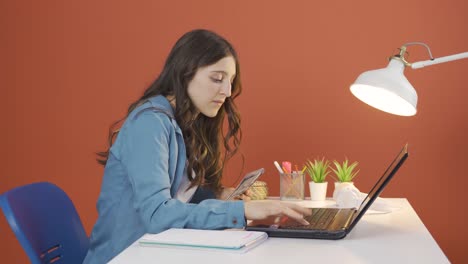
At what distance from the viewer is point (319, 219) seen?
5.63ft

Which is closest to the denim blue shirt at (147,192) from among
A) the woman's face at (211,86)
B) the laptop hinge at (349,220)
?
the woman's face at (211,86)

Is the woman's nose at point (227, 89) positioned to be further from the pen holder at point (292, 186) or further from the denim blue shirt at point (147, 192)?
the pen holder at point (292, 186)

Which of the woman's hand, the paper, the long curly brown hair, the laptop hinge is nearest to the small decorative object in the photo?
the woman's hand

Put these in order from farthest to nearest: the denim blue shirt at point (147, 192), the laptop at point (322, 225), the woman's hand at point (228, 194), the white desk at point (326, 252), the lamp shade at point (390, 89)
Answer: the woman's hand at point (228, 194)
the lamp shade at point (390, 89)
the denim blue shirt at point (147, 192)
the laptop at point (322, 225)
the white desk at point (326, 252)

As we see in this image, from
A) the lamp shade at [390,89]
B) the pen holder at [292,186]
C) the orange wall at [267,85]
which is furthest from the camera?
the orange wall at [267,85]

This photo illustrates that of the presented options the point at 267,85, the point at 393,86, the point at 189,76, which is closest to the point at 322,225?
the point at 393,86

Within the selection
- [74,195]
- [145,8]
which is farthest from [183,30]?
[74,195]

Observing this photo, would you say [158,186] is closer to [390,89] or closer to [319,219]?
[319,219]

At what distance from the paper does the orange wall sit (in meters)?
1.44

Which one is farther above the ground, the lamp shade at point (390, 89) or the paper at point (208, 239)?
the lamp shade at point (390, 89)

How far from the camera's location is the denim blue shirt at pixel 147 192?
5.20 feet

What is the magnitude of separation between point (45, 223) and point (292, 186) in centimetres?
95

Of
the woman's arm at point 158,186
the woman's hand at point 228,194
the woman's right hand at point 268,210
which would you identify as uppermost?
the woman's arm at point 158,186

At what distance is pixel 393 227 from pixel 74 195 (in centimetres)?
187
